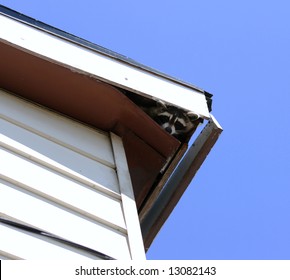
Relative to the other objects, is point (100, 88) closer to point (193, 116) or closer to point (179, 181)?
point (193, 116)

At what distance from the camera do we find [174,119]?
153 inches

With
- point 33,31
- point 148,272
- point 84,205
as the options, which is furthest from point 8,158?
point 148,272

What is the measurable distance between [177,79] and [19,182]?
36.3 inches

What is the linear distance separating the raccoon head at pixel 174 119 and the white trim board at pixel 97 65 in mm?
37

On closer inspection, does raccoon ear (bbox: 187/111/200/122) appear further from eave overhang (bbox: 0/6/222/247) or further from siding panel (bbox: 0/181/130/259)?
siding panel (bbox: 0/181/130/259)

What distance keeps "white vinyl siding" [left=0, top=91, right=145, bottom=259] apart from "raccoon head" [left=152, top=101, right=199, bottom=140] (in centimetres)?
19

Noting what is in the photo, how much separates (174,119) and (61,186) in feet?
2.23

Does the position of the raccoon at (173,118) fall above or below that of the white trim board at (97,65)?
below

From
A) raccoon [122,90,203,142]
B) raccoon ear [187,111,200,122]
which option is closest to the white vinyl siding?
raccoon [122,90,203,142]

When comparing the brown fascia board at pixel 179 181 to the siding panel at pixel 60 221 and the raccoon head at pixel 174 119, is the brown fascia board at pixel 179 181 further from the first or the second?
the siding panel at pixel 60 221

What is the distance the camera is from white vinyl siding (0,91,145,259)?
3.14m

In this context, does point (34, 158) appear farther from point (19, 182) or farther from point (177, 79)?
point (177, 79)

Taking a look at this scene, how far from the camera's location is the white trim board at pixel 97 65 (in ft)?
12.3

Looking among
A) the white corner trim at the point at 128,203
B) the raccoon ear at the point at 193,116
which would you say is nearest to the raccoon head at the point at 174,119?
the raccoon ear at the point at 193,116
